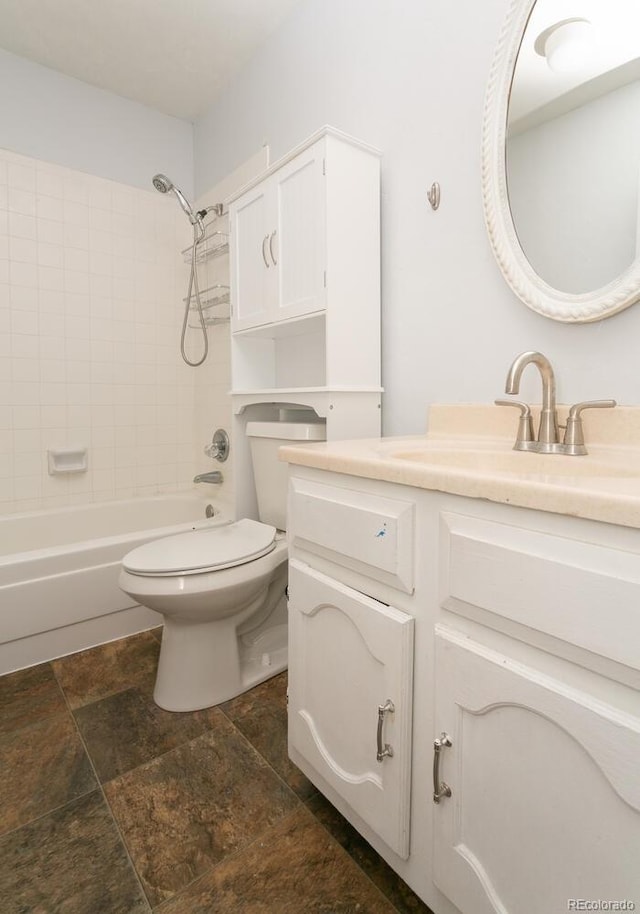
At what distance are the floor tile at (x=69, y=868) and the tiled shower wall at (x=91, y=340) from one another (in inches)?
58.7

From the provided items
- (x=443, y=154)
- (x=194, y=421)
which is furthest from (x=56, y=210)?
(x=443, y=154)

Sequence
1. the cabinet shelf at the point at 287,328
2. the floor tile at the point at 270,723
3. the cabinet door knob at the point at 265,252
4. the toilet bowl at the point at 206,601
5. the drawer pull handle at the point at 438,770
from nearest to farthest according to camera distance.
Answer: the drawer pull handle at the point at 438,770, the floor tile at the point at 270,723, the toilet bowl at the point at 206,601, the cabinet shelf at the point at 287,328, the cabinet door knob at the point at 265,252

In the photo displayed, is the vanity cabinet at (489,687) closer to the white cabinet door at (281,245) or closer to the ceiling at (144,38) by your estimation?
the white cabinet door at (281,245)

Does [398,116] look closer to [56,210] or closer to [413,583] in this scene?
[413,583]

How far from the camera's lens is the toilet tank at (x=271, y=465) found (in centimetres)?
159

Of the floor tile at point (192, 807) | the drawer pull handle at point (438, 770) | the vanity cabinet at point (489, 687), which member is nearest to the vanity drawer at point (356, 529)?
the vanity cabinet at point (489, 687)

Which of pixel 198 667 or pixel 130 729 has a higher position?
pixel 198 667

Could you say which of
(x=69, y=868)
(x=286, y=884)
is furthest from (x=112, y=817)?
(x=286, y=884)

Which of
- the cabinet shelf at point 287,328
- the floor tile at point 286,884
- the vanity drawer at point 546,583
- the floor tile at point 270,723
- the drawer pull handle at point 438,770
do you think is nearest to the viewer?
the vanity drawer at point 546,583

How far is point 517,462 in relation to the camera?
3.32ft

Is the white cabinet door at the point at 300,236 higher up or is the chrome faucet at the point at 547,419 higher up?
the white cabinet door at the point at 300,236

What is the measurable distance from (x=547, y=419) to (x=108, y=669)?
1624 millimetres

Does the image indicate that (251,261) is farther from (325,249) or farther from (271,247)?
(325,249)

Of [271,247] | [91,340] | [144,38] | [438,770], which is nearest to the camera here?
[438,770]
